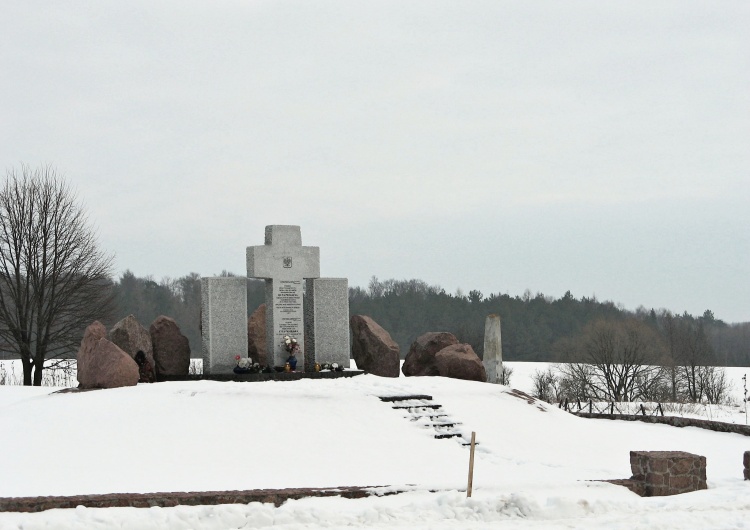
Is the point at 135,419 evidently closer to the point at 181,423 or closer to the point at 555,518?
the point at 181,423

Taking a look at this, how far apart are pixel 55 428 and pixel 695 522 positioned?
31.3 ft

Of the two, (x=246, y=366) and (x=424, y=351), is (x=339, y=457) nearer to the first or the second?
(x=246, y=366)

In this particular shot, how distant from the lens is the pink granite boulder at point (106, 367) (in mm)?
15664

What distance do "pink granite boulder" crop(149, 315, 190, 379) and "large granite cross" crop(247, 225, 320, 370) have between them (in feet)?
6.31

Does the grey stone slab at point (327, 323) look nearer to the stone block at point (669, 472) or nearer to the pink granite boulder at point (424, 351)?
the pink granite boulder at point (424, 351)

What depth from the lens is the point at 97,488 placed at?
10.5m

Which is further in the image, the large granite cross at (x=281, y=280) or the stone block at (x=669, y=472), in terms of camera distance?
the large granite cross at (x=281, y=280)

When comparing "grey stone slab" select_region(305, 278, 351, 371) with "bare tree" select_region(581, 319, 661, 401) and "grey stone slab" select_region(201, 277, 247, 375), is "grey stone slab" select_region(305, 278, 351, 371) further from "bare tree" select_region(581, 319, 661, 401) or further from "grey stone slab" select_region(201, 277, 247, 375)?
"bare tree" select_region(581, 319, 661, 401)

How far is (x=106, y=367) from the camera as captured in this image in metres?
15.7

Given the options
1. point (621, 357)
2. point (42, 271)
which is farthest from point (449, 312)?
point (42, 271)

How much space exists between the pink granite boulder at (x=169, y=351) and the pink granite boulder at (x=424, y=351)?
5783mm

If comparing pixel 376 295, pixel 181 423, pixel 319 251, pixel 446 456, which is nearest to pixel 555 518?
pixel 446 456

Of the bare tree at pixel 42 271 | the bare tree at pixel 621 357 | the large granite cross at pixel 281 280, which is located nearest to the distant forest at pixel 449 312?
the bare tree at pixel 621 357

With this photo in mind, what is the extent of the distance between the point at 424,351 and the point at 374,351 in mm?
1637
